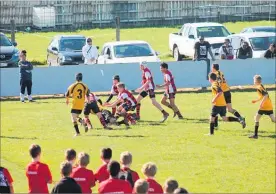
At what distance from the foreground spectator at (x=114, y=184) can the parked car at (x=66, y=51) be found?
26.0 m

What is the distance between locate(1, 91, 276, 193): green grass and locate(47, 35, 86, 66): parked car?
7919 millimetres

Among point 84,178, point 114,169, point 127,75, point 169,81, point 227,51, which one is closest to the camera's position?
point 114,169

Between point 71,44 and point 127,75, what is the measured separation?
605cm

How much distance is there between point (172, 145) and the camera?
2488 centimetres

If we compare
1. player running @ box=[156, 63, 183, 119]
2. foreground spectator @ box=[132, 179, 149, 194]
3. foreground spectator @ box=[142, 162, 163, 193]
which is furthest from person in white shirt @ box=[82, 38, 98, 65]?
foreground spectator @ box=[132, 179, 149, 194]

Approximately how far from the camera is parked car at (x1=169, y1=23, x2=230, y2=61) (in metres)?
42.3

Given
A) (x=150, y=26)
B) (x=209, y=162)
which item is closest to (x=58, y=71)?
(x=209, y=162)

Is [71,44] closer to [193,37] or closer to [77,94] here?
[193,37]

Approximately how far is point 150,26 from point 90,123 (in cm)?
2725

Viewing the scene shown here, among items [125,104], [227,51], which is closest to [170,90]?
A: [125,104]

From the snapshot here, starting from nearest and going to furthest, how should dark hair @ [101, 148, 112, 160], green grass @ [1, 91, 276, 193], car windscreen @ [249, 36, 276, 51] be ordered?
dark hair @ [101, 148, 112, 160] < green grass @ [1, 91, 276, 193] < car windscreen @ [249, 36, 276, 51]

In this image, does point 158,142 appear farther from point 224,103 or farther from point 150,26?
point 150,26

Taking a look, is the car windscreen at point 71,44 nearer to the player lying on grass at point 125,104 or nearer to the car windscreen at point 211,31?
the car windscreen at point 211,31

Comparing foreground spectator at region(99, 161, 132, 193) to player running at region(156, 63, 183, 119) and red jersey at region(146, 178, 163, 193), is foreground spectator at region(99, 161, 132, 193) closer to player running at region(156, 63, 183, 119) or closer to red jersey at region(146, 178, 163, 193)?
red jersey at region(146, 178, 163, 193)
